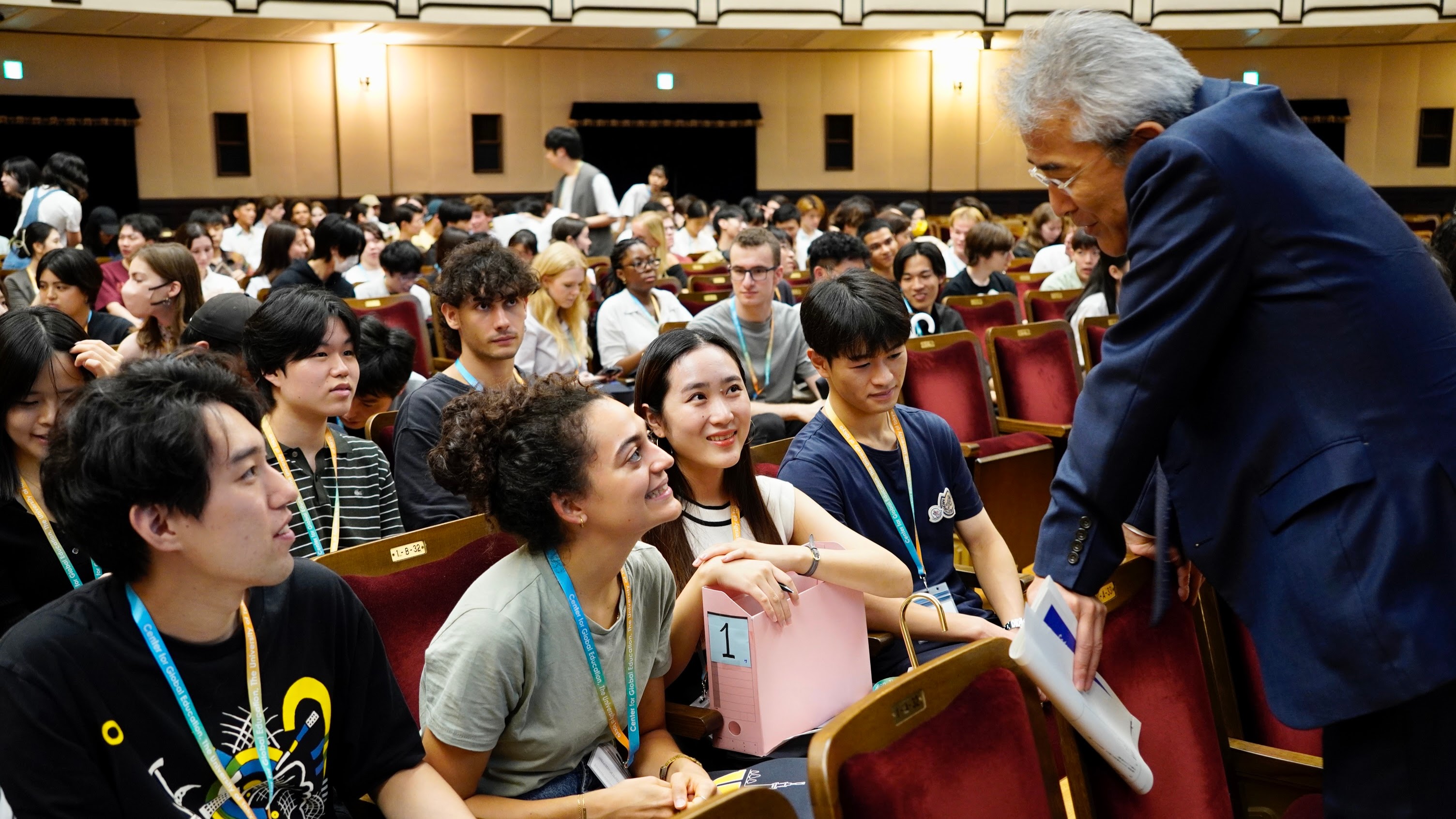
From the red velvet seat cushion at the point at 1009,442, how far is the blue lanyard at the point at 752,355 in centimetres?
87

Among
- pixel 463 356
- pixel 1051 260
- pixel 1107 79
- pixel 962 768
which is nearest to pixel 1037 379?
pixel 463 356

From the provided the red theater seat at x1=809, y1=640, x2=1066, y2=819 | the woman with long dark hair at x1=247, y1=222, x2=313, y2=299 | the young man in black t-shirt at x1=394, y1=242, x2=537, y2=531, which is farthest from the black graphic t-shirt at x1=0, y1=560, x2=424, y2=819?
the woman with long dark hair at x1=247, y1=222, x2=313, y2=299

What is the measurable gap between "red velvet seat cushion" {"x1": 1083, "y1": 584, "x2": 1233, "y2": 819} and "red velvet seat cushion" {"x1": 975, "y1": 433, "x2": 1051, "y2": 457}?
7.91 ft

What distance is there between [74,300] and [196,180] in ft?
37.9

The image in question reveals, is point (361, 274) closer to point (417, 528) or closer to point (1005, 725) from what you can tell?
point (417, 528)

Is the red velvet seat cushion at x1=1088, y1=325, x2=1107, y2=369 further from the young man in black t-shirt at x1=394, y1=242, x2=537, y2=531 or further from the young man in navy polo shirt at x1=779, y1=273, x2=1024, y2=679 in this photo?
the young man in black t-shirt at x1=394, y1=242, x2=537, y2=531

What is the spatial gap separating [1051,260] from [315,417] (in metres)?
6.54

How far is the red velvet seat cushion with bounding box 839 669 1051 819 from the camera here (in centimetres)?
128

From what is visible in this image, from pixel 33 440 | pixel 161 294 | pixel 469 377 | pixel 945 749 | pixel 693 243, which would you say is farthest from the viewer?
pixel 693 243

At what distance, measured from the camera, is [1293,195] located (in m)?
1.42

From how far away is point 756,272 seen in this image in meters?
4.66

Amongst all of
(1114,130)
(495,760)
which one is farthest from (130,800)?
(1114,130)

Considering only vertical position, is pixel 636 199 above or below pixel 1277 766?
above

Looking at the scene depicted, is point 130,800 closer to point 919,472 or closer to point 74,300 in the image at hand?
point 919,472
